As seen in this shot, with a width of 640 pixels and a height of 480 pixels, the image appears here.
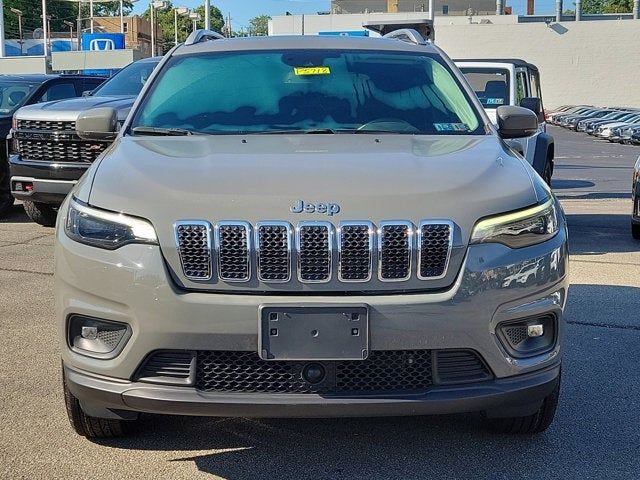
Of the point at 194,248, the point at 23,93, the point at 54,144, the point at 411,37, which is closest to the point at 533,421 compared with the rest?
the point at 194,248

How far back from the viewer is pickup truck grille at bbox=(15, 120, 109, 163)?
380 inches

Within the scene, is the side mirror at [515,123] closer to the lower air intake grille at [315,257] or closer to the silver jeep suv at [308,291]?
the silver jeep suv at [308,291]

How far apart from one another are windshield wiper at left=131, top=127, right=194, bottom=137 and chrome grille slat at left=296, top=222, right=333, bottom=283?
138cm

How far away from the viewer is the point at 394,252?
10.8 ft

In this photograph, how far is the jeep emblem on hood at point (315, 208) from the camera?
3.31 m

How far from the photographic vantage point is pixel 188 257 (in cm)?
327

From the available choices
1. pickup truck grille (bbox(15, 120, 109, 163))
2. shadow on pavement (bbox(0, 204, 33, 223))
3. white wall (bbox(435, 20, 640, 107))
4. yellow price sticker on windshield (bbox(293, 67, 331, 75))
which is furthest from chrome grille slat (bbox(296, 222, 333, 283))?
white wall (bbox(435, 20, 640, 107))

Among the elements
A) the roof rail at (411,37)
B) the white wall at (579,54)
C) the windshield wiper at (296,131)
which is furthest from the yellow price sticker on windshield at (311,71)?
the white wall at (579,54)

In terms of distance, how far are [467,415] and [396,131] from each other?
56.4 inches

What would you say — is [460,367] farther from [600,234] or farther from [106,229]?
[600,234]

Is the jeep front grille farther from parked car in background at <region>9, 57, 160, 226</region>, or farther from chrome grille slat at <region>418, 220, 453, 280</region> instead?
chrome grille slat at <region>418, 220, 453, 280</region>

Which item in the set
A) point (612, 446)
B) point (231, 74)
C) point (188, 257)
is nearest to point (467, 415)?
point (612, 446)

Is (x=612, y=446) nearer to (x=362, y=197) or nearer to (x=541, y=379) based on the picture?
(x=541, y=379)

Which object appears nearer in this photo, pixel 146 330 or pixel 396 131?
pixel 146 330
